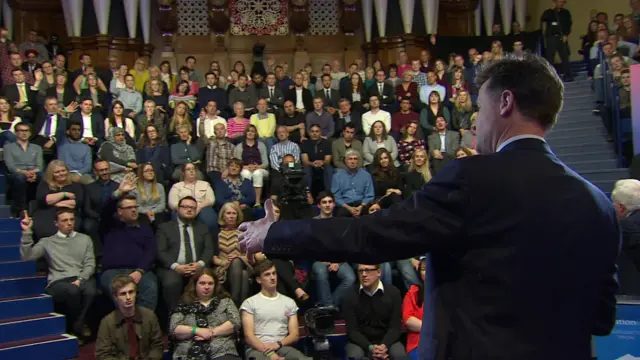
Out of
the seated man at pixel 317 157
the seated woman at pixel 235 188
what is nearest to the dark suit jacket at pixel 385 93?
the seated man at pixel 317 157

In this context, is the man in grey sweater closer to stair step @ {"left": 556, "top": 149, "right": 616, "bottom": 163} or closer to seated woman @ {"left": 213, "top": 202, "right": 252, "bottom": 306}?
seated woman @ {"left": 213, "top": 202, "right": 252, "bottom": 306}

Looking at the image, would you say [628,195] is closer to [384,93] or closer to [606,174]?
[606,174]

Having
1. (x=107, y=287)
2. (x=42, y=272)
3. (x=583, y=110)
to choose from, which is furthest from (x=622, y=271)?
(x=583, y=110)

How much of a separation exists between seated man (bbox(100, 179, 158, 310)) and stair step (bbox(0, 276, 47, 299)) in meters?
0.56

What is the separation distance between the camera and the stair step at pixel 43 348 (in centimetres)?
485

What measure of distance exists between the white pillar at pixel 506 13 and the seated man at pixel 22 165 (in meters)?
10.4

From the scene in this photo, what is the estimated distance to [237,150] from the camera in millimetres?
8086

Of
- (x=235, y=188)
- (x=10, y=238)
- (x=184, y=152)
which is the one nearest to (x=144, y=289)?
(x=10, y=238)

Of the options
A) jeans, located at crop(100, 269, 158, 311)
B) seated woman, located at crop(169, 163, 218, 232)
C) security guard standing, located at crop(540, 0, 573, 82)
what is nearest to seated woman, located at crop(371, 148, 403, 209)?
seated woman, located at crop(169, 163, 218, 232)

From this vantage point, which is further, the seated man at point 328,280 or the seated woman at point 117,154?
the seated woman at point 117,154

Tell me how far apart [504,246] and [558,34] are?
11172 mm

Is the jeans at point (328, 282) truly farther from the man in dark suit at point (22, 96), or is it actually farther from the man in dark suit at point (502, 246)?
the man in dark suit at point (502, 246)

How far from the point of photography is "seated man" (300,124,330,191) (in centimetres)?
820

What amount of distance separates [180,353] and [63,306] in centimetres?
125
